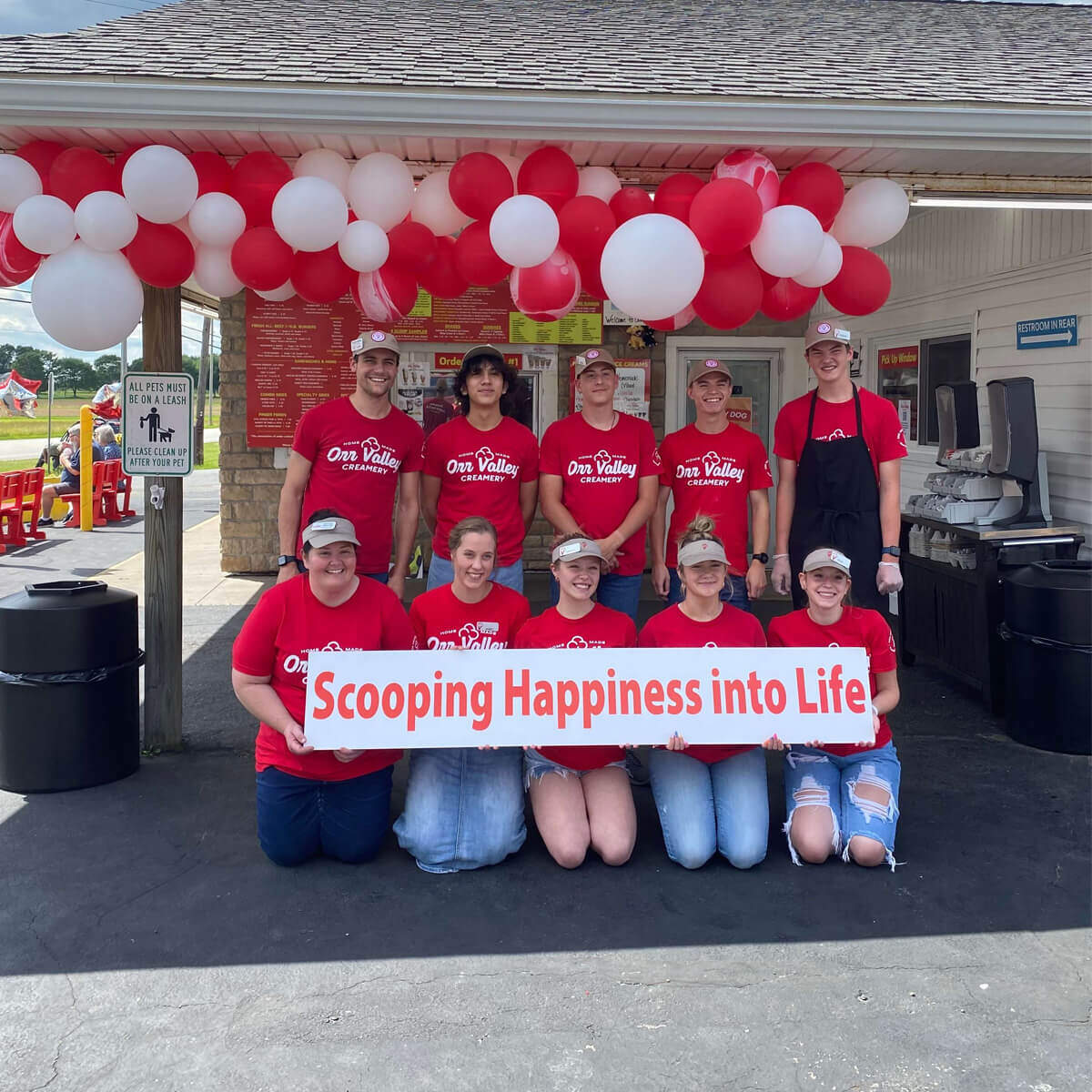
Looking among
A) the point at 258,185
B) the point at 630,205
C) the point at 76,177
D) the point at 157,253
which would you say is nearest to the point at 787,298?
the point at 630,205

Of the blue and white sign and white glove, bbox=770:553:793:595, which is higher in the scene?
the blue and white sign

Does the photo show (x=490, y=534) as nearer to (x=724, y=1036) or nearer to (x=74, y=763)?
(x=724, y=1036)

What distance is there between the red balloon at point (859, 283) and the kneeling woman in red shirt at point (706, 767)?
1.30 metres

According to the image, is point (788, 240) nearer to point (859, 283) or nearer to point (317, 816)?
point (859, 283)

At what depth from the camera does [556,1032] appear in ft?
9.05

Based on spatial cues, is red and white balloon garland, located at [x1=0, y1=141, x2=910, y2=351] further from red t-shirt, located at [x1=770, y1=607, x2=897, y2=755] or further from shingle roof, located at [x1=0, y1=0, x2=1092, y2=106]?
red t-shirt, located at [x1=770, y1=607, x2=897, y2=755]

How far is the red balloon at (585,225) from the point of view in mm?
4168

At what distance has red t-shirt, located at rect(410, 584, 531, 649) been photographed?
3.97m

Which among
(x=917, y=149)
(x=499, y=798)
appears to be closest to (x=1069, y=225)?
(x=917, y=149)

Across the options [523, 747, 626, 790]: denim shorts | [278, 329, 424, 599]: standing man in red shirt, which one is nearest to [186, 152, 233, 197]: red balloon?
[278, 329, 424, 599]: standing man in red shirt

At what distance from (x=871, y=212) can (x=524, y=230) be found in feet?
5.34

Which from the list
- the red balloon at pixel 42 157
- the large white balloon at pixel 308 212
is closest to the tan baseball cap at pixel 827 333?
the large white balloon at pixel 308 212

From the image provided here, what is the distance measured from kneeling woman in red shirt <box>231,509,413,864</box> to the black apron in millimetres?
2067

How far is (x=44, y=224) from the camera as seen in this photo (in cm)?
395
